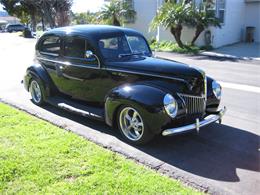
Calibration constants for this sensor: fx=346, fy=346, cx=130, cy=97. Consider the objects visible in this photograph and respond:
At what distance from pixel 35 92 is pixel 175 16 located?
494 inches

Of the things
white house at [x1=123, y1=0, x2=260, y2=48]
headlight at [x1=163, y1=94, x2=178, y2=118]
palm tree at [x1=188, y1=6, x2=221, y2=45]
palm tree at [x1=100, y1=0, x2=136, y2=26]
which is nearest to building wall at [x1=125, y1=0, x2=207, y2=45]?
white house at [x1=123, y1=0, x2=260, y2=48]

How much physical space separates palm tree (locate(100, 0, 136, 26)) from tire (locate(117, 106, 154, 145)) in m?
19.3

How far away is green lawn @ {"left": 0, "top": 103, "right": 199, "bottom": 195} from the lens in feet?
12.6

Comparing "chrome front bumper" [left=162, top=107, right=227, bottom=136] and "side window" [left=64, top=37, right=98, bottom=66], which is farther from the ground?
"side window" [left=64, top=37, right=98, bottom=66]

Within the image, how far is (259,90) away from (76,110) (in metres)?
5.05

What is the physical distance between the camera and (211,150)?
504cm

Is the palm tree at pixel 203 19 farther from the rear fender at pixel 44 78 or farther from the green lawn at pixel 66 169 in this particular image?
the green lawn at pixel 66 169

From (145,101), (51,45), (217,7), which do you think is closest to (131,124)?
(145,101)

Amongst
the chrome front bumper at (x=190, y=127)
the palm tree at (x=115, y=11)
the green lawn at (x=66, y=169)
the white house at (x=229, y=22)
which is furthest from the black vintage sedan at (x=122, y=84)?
the palm tree at (x=115, y=11)

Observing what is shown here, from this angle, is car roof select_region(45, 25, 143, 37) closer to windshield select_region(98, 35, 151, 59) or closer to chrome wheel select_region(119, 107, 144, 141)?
windshield select_region(98, 35, 151, 59)

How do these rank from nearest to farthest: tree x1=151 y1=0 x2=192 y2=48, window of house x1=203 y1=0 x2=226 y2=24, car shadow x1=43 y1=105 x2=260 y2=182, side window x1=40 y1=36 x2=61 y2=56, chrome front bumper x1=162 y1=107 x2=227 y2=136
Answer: car shadow x1=43 y1=105 x2=260 y2=182
chrome front bumper x1=162 y1=107 x2=227 y2=136
side window x1=40 y1=36 x2=61 y2=56
tree x1=151 y1=0 x2=192 y2=48
window of house x1=203 y1=0 x2=226 y2=24

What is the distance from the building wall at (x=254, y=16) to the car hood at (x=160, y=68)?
1734 cm

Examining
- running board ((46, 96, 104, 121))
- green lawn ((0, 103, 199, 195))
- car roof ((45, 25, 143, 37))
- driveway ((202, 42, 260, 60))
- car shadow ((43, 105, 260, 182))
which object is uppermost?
car roof ((45, 25, 143, 37))

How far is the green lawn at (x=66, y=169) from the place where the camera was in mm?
3842
